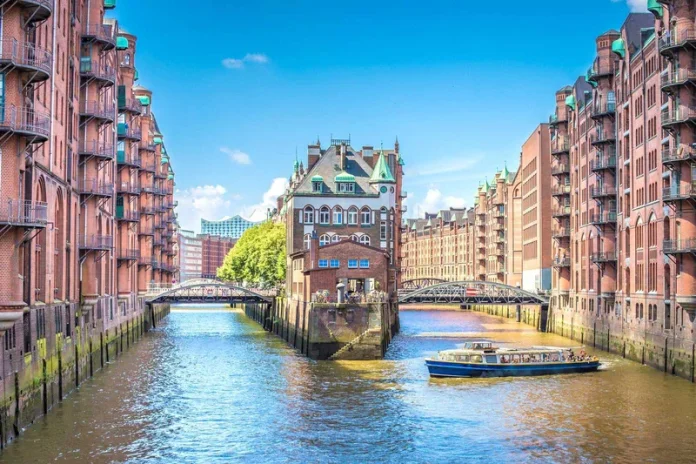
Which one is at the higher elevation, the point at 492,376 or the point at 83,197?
the point at 83,197

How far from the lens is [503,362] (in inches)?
2288

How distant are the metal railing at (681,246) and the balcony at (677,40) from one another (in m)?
10.6

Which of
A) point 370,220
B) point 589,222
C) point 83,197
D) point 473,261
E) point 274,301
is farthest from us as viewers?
point 473,261

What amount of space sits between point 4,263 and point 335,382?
77.5 ft

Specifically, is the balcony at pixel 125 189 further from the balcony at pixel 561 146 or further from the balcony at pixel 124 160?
the balcony at pixel 561 146

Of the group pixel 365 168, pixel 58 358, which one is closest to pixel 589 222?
pixel 365 168

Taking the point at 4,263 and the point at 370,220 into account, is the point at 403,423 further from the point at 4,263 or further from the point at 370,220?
the point at 370,220

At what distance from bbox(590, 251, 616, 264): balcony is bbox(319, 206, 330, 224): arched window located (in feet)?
89.1

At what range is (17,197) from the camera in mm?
33875

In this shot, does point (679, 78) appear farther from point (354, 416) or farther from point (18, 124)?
point (18, 124)

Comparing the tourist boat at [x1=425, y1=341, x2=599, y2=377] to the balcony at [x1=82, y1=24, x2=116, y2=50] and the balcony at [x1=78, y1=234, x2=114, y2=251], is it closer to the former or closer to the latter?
the balcony at [x1=78, y1=234, x2=114, y2=251]

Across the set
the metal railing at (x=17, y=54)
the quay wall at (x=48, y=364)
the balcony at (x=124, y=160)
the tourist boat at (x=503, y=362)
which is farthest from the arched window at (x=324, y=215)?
the metal railing at (x=17, y=54)

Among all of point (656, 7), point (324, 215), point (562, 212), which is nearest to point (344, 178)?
point (324, 215)

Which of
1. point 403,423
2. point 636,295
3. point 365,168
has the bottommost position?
point 403,423
